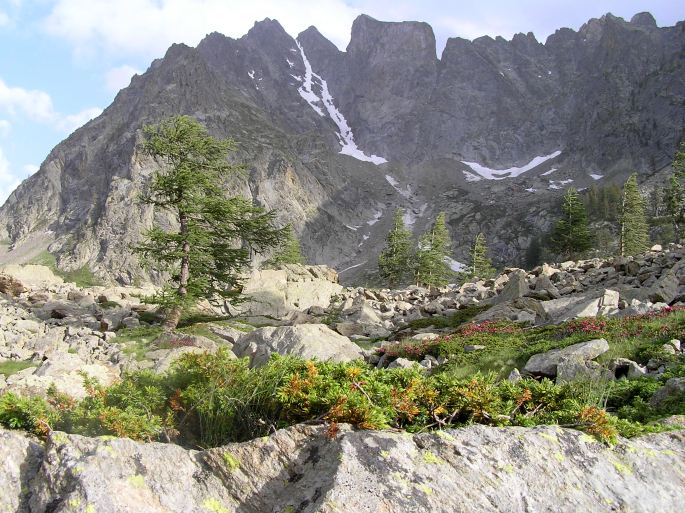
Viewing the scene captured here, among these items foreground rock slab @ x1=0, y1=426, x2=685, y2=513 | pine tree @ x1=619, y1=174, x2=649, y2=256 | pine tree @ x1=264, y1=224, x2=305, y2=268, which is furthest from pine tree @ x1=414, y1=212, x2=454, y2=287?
foreground rock slab @ x1=0, y1=426, x2=685, y2=513

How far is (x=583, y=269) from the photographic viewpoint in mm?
33906

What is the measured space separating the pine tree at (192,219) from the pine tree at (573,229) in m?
58.0

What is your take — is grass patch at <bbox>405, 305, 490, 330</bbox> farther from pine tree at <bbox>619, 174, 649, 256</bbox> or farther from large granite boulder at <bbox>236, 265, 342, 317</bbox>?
pine tree at <bbox>619, 174, 649, 256</bbox>

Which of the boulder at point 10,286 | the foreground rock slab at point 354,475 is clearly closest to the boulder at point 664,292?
the foreground rock slab at point 354,475

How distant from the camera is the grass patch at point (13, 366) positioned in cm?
1430

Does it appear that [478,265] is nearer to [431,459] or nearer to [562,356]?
[562,356]

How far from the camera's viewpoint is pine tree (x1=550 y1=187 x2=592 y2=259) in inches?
2835

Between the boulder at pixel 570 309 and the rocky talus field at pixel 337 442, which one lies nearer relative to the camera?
the rocky talus field at pixel 337 442

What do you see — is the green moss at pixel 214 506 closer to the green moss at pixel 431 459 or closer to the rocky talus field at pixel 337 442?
the rocky talus field at pixel 337 442

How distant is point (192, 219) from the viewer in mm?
25375

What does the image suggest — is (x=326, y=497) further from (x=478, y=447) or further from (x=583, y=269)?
(x=583, y=269)

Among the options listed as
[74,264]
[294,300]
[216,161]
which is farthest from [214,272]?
[74,264]

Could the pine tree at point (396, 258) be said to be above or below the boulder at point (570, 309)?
above

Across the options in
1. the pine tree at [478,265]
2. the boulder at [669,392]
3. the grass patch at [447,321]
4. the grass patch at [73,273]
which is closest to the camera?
the boulder at [669,392]
